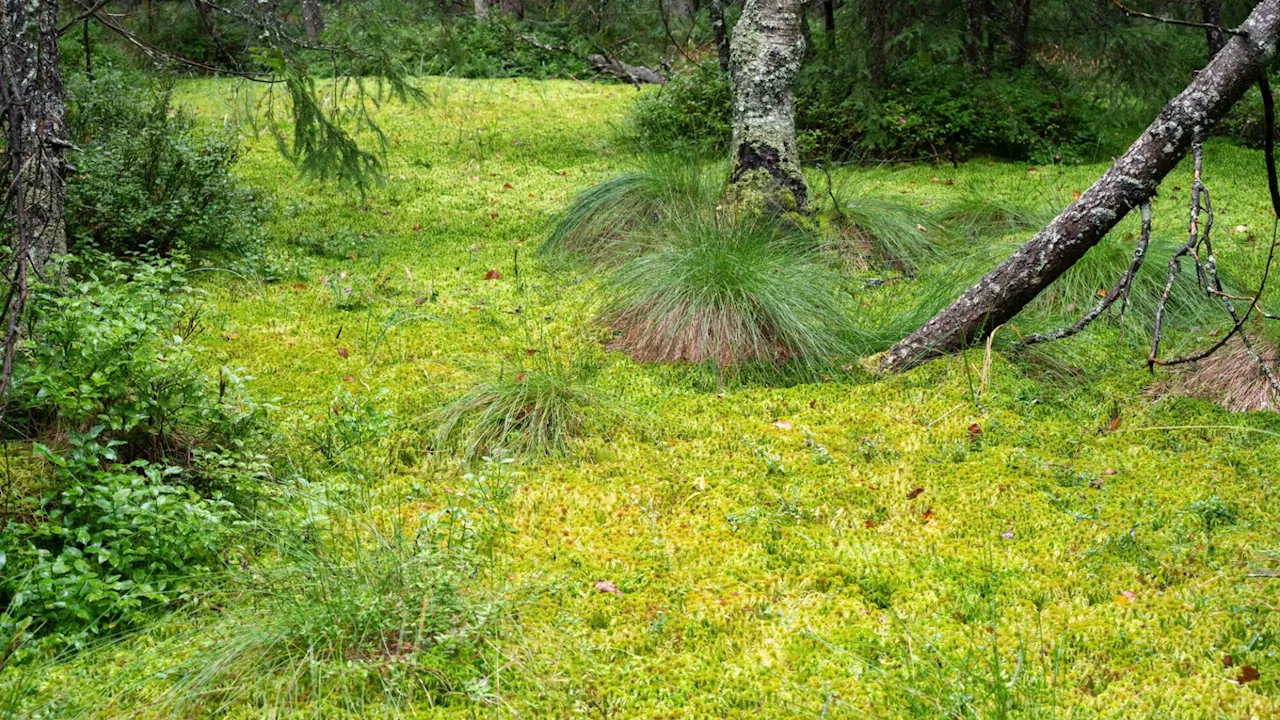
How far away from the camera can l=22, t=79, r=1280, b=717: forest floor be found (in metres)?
2.61

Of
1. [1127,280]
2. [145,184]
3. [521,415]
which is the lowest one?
[521,415]

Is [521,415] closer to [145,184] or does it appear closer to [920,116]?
[145,184]

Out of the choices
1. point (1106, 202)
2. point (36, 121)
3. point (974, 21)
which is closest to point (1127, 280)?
point (1106, 202)

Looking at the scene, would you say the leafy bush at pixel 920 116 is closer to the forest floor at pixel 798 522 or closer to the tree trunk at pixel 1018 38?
the tree trunk at pixel 1018 38

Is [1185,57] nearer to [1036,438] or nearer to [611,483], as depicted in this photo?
[1036,438]

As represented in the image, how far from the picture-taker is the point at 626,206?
23.0ft

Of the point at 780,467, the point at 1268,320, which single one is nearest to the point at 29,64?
the point at 780,467

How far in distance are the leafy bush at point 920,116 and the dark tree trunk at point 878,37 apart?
21 cm

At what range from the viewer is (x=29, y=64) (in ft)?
15.5

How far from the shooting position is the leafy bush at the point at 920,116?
32.4 feet

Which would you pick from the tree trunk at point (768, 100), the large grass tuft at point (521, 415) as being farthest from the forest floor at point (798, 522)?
the tree trunk at point (768, 100)

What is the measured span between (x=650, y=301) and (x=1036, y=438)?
86.2 inches

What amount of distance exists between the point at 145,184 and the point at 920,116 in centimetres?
720

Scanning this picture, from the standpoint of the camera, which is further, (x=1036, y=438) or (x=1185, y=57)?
(x=1185, y=57)
